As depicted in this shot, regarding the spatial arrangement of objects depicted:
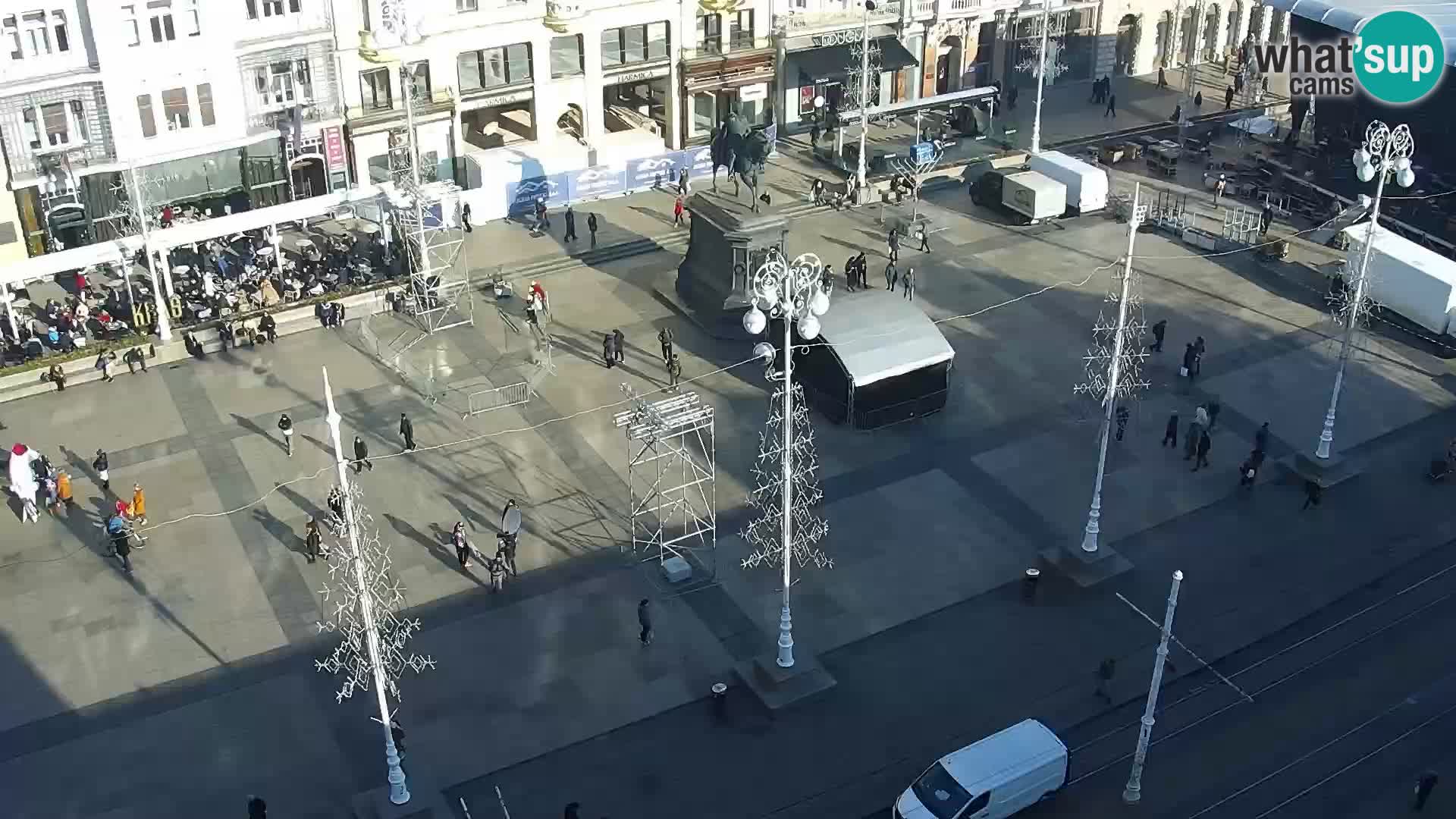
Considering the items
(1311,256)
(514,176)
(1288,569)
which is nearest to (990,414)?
(1288,569)

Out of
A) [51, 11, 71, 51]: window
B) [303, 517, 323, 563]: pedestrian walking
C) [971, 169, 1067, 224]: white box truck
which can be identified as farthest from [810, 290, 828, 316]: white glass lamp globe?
[51, 11, 71, 51]: window

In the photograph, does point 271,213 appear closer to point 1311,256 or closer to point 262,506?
point 262,506

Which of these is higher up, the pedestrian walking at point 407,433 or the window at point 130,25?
the window at point 130,25

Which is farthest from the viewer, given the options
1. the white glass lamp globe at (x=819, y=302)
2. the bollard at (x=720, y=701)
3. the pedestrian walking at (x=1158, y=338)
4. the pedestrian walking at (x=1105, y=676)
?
the pedestrian walking at (x=1158, y=338)

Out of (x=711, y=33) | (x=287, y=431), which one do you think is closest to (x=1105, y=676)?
(x=287, y=431)

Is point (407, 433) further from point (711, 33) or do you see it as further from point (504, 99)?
point (711, 33)

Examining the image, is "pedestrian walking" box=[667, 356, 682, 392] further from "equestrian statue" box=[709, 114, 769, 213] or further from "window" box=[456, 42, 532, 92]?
"window" box=[456, 42, 532, 92]

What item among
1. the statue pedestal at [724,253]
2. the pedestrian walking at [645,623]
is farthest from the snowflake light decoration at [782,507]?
the statue pedestal at [724,253]

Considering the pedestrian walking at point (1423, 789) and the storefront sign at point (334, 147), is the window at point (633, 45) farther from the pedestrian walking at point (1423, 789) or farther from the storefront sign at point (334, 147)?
the pedestrian walking at point (1423, 789)
